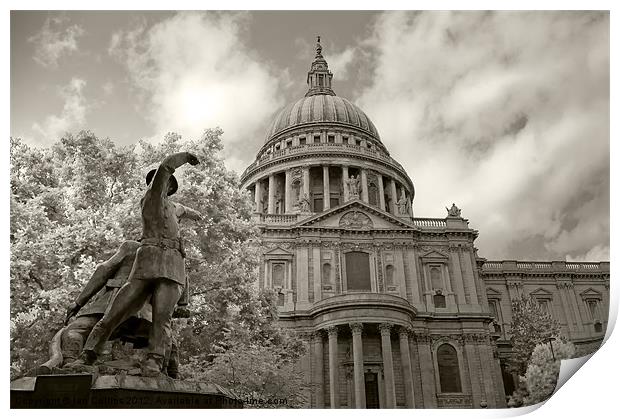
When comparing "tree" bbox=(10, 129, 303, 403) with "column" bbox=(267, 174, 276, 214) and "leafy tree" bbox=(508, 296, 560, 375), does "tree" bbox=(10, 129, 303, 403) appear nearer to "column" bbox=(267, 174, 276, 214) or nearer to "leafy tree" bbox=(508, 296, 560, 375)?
"leafy tree" bbox=(508, 296, 560, 375)

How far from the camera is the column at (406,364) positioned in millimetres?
25969

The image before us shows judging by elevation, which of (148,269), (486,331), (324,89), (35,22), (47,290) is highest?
(324,89)

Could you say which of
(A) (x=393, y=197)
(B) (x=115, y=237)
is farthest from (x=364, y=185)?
(B) (x=115, y=237)

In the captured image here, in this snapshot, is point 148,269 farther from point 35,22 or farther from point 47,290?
point 35,22

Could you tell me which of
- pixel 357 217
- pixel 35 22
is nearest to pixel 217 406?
pixel 35 22

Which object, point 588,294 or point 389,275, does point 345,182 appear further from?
point 588,294

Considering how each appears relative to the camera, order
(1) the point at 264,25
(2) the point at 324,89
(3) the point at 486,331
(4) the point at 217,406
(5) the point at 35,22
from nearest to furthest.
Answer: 1. (4) the point at 217,406
2. (5) the point at 35,22
3. (1) the point at 264,25
4. (3) the point at 486,331
5. (2) the point at 324,89

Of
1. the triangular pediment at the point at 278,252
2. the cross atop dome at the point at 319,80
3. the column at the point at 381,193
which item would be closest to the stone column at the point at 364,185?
the column at the point at 381,193

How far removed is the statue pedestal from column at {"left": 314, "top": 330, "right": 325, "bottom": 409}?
20613mm

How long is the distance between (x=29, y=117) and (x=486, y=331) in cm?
2599

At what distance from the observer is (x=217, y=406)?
6.27m

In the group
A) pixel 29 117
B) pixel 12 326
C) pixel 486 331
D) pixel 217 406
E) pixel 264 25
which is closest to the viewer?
pixel 217 406

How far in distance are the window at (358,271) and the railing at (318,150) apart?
12828 millimetres

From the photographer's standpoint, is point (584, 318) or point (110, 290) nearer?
point (110, 290)
